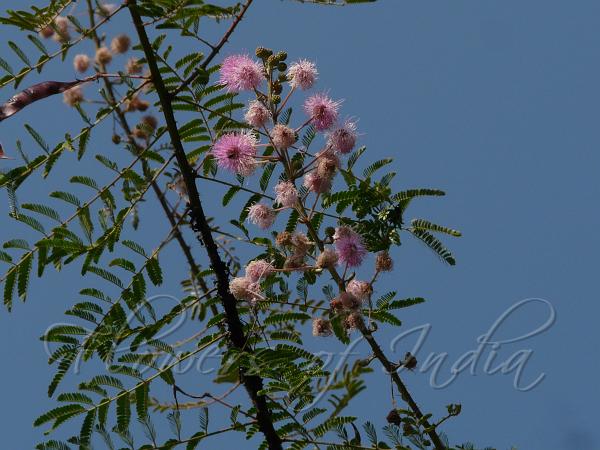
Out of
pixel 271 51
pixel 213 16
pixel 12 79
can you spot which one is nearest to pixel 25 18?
pixel 12 79

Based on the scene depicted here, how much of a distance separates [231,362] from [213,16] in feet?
4.15

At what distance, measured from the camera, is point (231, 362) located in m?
3.26

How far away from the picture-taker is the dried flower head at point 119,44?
5680 millimetres

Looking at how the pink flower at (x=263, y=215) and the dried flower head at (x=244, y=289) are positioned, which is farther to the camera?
the pink flower at (x=263, y=215)

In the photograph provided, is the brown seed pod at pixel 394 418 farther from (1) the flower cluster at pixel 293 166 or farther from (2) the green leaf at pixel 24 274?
(2) the green leaf at pixel 24 274

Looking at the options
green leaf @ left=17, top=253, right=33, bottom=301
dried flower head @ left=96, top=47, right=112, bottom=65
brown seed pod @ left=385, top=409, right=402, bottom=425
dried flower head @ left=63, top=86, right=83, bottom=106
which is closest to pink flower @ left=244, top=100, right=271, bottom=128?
green leaf @ left=17, top=253, right=33, bottom=301

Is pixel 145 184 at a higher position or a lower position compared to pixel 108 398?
higher

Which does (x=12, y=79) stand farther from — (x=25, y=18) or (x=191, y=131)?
(x=191, y=131)

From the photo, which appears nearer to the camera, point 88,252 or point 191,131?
point 88,252

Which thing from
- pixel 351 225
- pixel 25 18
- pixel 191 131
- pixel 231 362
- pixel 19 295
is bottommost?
pixel 231 362

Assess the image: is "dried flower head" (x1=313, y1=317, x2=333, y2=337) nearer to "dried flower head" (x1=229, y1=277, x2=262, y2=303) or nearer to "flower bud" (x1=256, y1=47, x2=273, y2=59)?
"dried flower head" (x1=229, y1=277, x2=262, y2=303)

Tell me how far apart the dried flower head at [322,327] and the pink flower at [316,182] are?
496 millimetres

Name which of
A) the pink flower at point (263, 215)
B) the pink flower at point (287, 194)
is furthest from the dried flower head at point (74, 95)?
the pink flower at point (287, 194)

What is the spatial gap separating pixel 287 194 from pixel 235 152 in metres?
0.27
